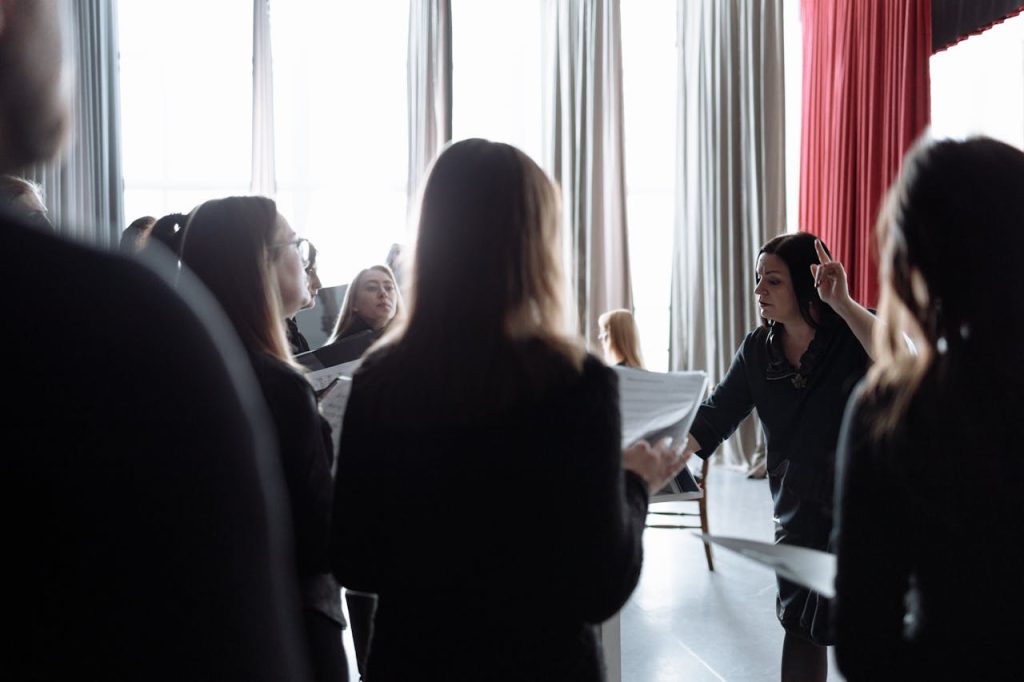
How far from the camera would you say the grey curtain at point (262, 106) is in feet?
19.9

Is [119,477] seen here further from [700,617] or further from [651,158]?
[651,158]

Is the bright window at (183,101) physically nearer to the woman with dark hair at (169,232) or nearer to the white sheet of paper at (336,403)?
the woman with dark hair at (169,232)

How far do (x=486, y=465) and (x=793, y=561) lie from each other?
41 centimetres

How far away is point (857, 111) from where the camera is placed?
249 inches

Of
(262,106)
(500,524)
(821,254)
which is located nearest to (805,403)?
(821,254)

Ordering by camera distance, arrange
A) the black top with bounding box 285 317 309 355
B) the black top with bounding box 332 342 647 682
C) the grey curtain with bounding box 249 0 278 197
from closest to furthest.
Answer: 1. the black top with bounding box 332 342 647 682
2. the black top with bounding box 285 317 309 355
3. the grey curtain with bounding box 249 0 278 197

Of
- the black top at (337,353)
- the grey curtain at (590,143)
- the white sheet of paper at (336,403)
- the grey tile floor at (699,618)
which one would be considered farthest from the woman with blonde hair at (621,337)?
the white sheet of paper at (336,403)

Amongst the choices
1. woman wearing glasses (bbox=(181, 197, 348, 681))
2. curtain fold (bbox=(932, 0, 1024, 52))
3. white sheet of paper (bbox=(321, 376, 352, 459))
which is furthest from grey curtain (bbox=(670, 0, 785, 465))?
woman wearing glasses (bbox=(181, 197, 348, 681))

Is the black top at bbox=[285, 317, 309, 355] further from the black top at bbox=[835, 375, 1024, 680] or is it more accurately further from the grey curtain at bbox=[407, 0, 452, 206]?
the grey curtain at bbox=[407, 0, 452, 206]

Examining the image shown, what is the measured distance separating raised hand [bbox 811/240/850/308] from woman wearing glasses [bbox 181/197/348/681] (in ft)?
4.78

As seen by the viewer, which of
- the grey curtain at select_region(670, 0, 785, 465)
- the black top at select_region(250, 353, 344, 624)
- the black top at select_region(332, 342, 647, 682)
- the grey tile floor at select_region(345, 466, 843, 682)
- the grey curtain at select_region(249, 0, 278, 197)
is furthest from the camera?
the grey curtain at select_region(670, 0, 785, 465)

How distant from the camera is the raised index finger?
8.18 feet

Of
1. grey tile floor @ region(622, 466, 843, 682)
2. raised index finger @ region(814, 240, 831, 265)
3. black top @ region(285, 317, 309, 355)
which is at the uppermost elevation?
raised index finger @ region(814, 240, 831, 265)

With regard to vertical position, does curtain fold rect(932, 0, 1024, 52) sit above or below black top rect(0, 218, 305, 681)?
above
